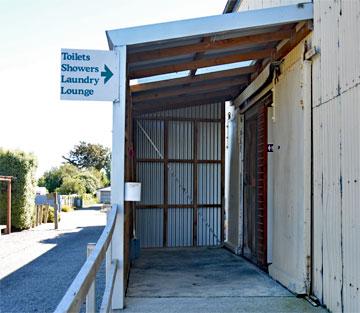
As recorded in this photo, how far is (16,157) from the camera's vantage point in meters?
12.8

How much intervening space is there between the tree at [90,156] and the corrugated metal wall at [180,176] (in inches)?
1723

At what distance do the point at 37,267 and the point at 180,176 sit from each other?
3.27m

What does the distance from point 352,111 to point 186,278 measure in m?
3.15

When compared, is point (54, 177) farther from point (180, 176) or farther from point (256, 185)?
point (256, 185)

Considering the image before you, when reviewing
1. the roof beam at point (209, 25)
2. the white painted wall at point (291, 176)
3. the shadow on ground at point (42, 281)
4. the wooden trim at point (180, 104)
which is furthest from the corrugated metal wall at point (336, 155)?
the wooden trim at point (180, 104)

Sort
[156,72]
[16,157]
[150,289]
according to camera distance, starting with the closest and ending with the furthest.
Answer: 1. [150,289]
2. [156,72]
3. [16,157]

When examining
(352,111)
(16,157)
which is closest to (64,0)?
(352,111)

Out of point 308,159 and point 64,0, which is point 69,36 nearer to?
point 64,0

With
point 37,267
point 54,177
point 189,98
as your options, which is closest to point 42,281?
point 37,267

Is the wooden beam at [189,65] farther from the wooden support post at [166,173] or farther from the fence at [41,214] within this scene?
the fence at [41,214]

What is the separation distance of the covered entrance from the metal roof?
0.01 meters

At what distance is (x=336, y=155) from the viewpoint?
3.99 metres

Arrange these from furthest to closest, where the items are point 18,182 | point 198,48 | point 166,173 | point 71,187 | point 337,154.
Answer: point 71,187 → point 18,182 → point 166,173 → point 198,48 → point 337,154

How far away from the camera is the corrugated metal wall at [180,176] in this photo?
8750mm
